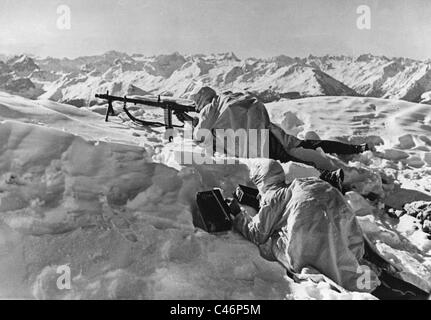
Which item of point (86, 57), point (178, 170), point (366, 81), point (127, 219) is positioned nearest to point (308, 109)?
point (178, 170)

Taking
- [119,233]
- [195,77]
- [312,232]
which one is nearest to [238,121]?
[312,232]

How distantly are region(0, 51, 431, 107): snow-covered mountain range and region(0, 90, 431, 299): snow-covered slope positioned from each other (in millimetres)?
95042

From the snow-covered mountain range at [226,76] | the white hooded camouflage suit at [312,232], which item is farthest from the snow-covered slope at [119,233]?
the snow-covered mountain range at [226,76]

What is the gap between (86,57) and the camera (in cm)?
17238

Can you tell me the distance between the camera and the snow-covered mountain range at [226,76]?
358ft

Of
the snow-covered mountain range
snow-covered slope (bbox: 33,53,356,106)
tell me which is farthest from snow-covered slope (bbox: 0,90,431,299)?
snow-covered slope (bbox: 33,53,356,106)

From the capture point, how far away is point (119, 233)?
11.9ft

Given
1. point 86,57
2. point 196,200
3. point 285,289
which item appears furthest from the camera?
point 86,57

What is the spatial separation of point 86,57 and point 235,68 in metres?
76.9

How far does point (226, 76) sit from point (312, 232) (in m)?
123

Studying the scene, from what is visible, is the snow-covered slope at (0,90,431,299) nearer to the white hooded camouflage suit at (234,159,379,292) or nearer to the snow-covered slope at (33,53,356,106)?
the white hooded camouflage suit at (234,159,379,292)

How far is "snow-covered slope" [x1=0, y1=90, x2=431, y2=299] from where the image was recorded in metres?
3.20

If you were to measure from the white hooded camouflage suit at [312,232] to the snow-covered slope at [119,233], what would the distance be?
20 centimetres
